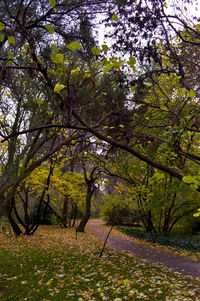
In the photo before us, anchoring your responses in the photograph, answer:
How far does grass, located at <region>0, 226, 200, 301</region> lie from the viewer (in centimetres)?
410

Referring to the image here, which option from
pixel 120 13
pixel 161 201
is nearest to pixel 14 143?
pixel 120 13

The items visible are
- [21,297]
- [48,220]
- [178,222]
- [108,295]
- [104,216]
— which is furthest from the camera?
[104,216]

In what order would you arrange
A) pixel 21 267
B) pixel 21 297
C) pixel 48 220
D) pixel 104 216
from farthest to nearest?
pixel 104 216, pixel 48 220, pixel 21 267, pixel 21 297

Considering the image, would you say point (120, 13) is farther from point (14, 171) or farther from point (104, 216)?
point (104, 216)

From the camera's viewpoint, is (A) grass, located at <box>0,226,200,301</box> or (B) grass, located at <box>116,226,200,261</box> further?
(B) grass, located at <box>116,226,200,261</box>

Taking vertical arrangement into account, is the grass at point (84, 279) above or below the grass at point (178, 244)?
above

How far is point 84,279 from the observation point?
199 inches

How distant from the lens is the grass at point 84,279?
4098mm

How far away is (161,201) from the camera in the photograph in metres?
10.9

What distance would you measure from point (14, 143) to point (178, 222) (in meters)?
11.8

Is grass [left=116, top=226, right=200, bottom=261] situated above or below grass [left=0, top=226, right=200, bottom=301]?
below

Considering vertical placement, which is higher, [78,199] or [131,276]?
[78,199]

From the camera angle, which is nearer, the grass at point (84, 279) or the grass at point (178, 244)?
the grass at point (84, 279)

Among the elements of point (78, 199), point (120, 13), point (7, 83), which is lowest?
point (78, 199)
